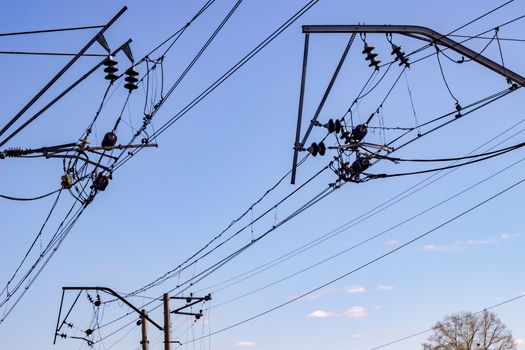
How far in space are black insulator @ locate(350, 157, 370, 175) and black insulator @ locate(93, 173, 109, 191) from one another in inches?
183

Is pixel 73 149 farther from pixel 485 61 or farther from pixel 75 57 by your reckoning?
pixel 485 61

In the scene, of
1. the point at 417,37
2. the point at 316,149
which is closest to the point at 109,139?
the point at 316,149

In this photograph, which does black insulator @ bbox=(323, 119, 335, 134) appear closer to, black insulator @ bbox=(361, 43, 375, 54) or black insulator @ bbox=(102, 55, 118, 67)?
black insulator @ bbox=(361, 43, 375, 54)

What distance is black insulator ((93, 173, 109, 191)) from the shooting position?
44.2 feet

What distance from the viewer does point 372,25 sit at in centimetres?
983

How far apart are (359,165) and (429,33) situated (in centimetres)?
268

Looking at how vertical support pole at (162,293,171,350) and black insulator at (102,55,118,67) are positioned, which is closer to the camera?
black insulator at (102,55,118,67)

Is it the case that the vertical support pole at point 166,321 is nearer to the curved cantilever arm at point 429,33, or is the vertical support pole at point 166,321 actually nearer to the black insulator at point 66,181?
the black insulator at point 66,181

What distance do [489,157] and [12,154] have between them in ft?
20.6

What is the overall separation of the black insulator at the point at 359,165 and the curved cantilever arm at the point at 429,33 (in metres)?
2.49

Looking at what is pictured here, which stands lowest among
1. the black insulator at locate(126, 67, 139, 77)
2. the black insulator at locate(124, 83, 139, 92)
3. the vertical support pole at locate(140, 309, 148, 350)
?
the black insulator at locate(124, 83, 139, 92)

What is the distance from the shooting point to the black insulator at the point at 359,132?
37.8 feet

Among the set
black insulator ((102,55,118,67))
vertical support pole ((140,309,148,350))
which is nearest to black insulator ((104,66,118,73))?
black insulator ((102,55,118,67))

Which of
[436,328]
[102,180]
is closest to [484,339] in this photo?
[436,328]
